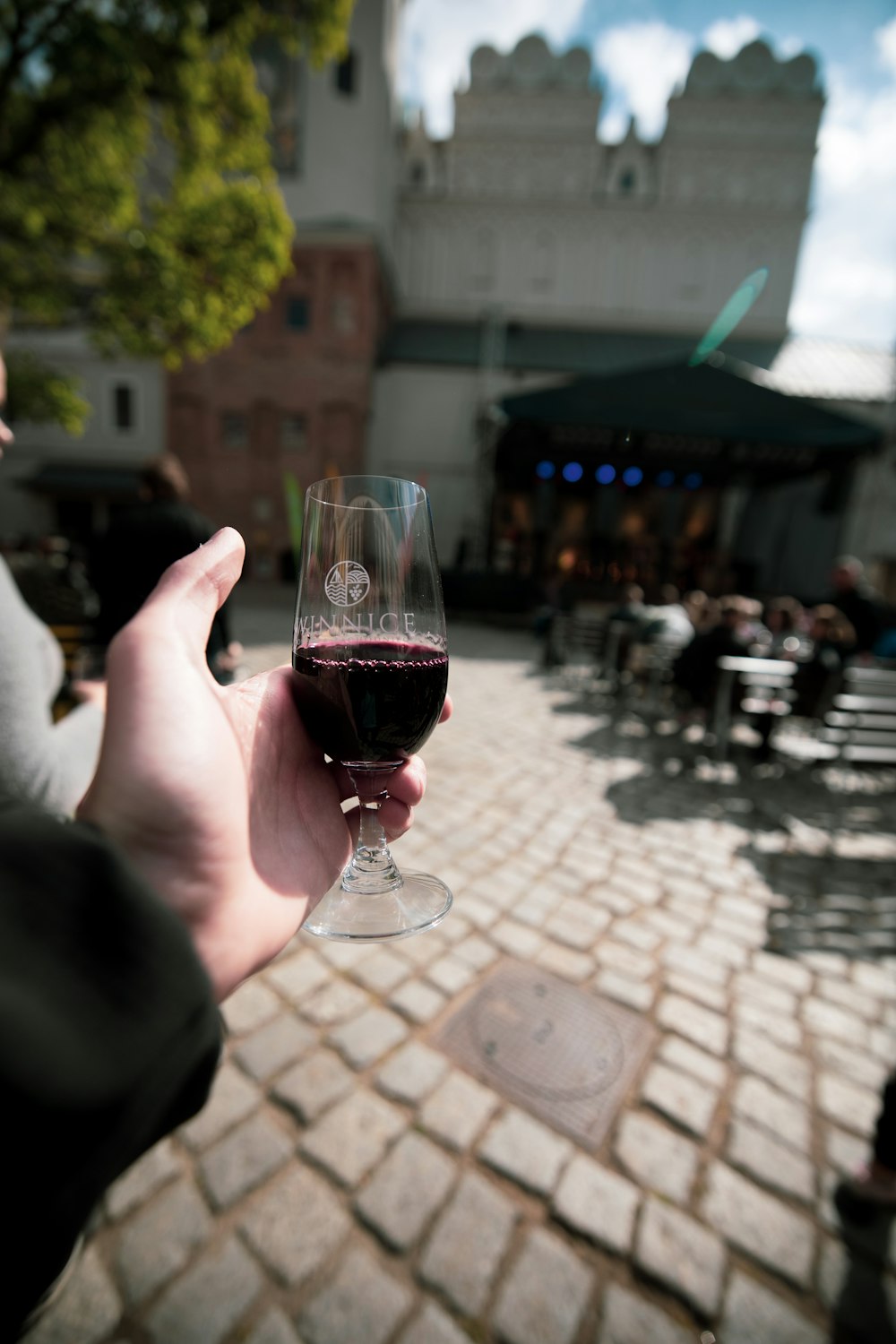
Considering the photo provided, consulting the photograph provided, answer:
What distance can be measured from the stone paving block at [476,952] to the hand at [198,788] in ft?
6.27

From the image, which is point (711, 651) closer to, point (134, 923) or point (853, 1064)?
point (853, 1064)

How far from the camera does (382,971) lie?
239 cm

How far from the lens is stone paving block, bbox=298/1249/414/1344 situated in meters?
1.26

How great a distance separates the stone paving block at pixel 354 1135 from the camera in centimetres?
162

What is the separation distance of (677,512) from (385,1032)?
71.7 feet

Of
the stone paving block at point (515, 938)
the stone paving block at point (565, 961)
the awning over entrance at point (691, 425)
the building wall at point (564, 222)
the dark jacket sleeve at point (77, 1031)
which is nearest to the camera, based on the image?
the dark jacket sleeve at point (77, 1031)

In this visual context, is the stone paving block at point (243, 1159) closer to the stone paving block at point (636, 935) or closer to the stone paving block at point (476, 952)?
the stone paving block at point (476, 952)

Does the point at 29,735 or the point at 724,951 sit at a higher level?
the point at 29,735

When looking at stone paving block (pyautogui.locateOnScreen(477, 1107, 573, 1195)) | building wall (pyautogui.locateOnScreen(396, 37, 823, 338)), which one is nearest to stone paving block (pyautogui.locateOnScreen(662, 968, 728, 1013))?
stone paving block (pyautogui.locateOnScreen(477, 1107, 573, 1195))

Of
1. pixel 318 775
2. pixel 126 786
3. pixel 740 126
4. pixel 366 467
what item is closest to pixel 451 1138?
pixel 318 775

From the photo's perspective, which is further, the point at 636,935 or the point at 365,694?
the point at 636,935

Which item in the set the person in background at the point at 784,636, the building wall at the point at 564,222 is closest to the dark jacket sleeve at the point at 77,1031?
the person in background at the point at 784,636

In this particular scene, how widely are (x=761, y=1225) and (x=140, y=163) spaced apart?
1249 cm

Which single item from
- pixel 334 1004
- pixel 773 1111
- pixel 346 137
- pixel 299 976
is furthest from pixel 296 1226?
pixel 346 137
